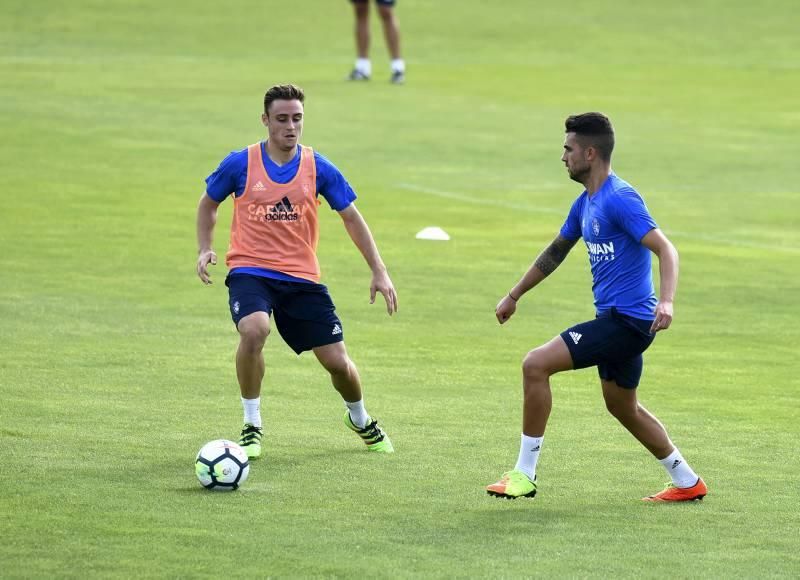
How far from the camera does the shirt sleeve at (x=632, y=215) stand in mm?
9328

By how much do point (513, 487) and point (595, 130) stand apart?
2090 mm

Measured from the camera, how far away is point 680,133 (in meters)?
30.4

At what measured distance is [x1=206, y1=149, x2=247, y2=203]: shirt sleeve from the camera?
1084 cm

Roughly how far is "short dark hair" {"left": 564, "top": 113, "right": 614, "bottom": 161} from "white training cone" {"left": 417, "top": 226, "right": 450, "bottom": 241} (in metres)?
11.5

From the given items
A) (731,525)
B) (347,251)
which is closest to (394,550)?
(731,525)

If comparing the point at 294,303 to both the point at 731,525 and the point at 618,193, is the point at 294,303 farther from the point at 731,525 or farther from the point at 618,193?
the point at 731,525

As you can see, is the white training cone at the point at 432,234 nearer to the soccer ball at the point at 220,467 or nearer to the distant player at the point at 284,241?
the distant player at the point at 284,241

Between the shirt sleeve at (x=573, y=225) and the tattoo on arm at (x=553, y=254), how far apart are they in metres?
0.04

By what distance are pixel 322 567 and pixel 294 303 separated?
306cm

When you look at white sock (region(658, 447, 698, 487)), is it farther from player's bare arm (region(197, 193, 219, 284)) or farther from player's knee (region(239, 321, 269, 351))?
player's bare arm (region(197, 193, 219, 284))

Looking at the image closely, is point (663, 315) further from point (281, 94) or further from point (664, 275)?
point (281, 94)

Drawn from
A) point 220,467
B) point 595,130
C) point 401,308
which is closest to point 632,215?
point 595,130

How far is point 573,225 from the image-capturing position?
998 centimetres

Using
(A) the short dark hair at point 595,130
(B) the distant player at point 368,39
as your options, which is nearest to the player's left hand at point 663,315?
(A) the short dark hair at point 595,130
